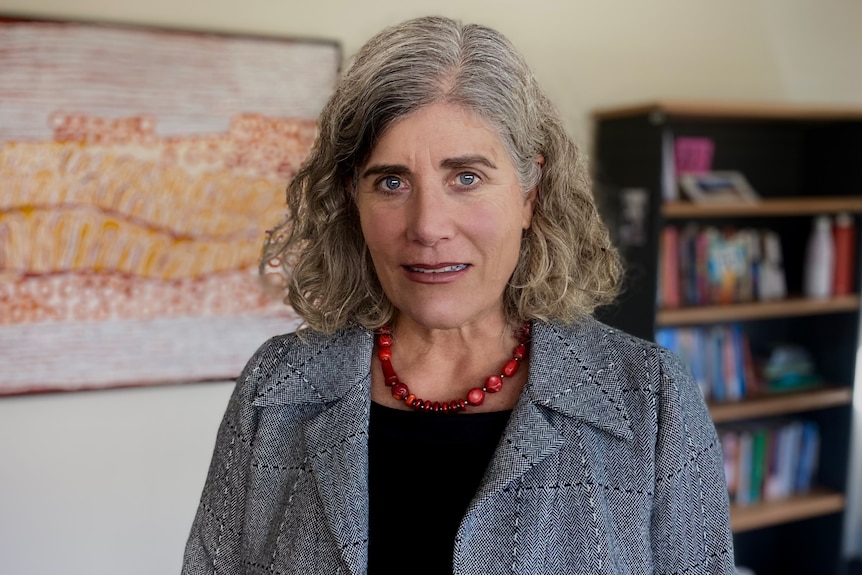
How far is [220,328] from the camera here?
249 cm

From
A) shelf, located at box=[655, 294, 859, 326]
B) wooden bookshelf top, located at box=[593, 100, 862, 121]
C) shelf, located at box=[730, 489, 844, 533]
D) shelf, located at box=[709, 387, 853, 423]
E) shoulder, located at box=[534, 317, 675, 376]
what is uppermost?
wooden bookshelf top, located at box=[593, 100, 862, 121]

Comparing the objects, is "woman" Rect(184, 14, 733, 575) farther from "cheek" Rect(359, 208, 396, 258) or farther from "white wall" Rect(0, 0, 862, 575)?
"white wall" Rect(0, 0, 862, 575)

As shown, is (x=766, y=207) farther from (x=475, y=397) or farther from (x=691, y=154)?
(x=475, y=397)

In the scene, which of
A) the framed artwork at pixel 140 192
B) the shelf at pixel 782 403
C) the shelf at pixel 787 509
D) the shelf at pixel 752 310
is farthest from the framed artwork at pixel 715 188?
the framed artwork at pixel 140 192

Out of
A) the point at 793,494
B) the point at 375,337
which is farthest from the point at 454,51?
the point at 793,494

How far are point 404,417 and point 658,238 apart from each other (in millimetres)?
1551

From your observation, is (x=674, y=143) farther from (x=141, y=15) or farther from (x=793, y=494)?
(x=141, y=15)

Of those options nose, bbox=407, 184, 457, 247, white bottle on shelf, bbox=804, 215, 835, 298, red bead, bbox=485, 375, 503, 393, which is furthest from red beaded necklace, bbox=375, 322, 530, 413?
white bottle on shelf, bbox=804, 215, 835, 298

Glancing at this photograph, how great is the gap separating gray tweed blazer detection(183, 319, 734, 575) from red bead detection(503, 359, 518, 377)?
51 millimetres

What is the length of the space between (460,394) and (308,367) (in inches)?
9.4

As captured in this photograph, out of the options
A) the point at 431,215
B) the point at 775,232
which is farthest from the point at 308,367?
the point at 775,232

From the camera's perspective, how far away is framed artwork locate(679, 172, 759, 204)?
8.74ft

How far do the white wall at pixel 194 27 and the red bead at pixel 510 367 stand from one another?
1.28 metres

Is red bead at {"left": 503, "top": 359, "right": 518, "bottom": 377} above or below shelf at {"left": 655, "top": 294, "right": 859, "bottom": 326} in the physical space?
above
